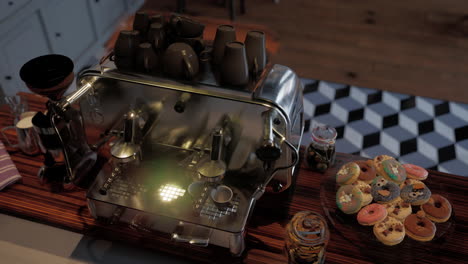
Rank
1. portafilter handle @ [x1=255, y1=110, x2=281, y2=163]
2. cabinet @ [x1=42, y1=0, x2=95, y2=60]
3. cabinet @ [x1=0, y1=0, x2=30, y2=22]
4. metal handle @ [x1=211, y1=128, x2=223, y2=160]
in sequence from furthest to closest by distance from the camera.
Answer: cabinet @ [x1=42, y1=0, x2=95, y2=60]
cabinet @ [x1=0, y1=0, x2=30, y2=22]
metal handle @ [x1=211, y1=128, x2=223, y2=160]
portafilter handle @ [x1=255, y1=110, x2=281, y2=163]

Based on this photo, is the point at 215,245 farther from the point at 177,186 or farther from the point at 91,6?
the point at 91,6

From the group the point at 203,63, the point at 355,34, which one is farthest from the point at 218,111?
the point at 355,34

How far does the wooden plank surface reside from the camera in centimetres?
96

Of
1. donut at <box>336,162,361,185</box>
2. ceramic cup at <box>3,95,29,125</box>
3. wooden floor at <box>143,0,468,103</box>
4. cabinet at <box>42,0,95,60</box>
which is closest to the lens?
donut at <box>336,162,361,185</box>

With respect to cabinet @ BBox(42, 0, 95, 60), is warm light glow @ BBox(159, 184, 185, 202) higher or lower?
higher

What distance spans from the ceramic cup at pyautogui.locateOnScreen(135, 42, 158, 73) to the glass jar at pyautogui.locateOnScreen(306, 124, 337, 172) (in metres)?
0.48

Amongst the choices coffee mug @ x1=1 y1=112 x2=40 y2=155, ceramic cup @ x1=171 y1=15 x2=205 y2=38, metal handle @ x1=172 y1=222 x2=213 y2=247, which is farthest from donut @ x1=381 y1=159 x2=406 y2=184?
Answer: coffee mug @ x1=1 y1=112 x2=40 y2=155

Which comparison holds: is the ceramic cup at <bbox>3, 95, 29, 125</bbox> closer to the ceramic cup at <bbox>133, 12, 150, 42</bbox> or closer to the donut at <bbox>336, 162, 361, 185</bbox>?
the ceramic cup at <bbox>133, 12, 150, 42</bbox>

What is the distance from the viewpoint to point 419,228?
95 cm

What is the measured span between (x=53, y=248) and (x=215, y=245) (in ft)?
1.32

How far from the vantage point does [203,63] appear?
1.06m

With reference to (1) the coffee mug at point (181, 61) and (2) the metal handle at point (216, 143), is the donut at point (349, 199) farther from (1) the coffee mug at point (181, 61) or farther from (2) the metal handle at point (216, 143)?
(1) the coffee mug at point (181, 61)

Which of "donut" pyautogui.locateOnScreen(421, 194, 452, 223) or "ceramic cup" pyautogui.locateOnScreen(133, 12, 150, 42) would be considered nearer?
"donut" pyautogui.locateOnScreen(421, 194, 452, 223)

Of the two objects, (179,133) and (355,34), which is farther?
(355,34)
